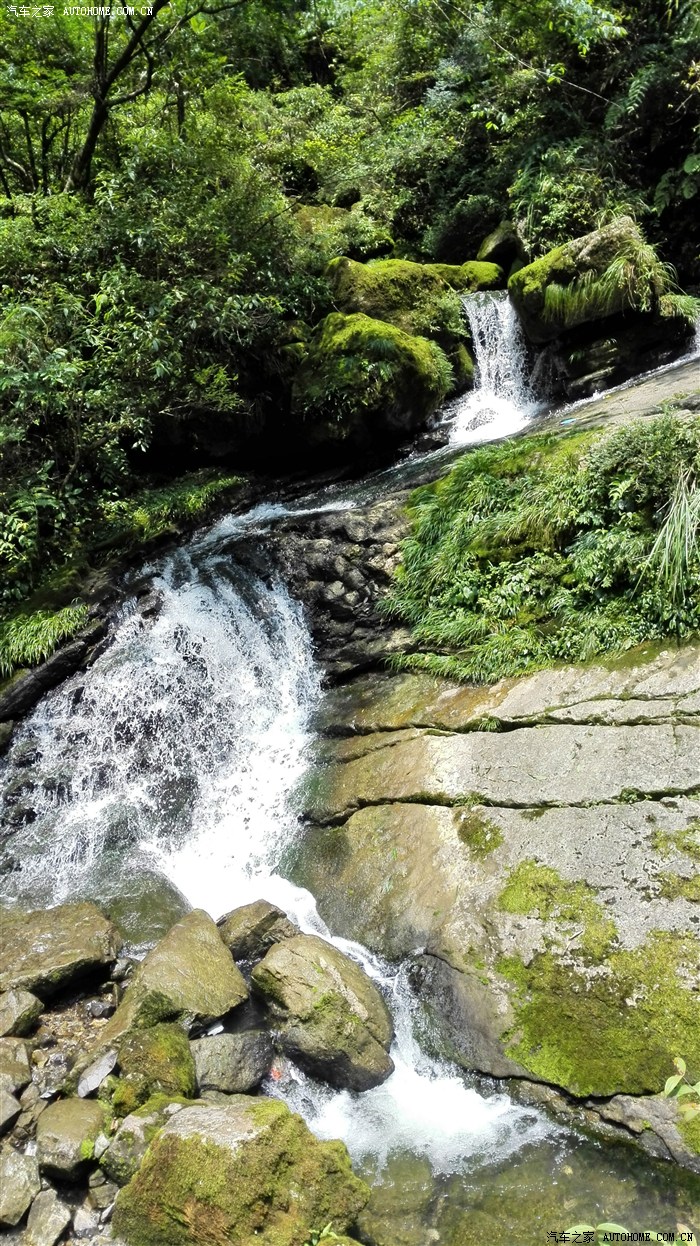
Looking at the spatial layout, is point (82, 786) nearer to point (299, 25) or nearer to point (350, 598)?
point (350, 598)

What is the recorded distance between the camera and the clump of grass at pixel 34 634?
8.35 m

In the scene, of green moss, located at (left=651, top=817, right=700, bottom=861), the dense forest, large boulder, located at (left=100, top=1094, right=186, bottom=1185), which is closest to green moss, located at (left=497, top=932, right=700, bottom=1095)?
green moss, located at (left=651, top=817, right=700, bottom=861)

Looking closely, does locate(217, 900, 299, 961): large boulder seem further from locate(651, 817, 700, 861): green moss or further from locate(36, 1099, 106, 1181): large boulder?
locate(651, 817, 700, 861): green moss

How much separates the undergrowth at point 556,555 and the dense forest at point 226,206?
13.8ft

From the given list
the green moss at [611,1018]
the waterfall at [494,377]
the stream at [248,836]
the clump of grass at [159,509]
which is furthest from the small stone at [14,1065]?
the waterfall at [494,377]

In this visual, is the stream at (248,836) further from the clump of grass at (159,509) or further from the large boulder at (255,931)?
the clump of grass at (159,509)

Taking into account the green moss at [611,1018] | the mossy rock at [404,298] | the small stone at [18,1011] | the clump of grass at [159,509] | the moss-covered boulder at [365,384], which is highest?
the mossy rock at [404,298]

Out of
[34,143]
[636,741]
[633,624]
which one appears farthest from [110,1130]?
[34,143]

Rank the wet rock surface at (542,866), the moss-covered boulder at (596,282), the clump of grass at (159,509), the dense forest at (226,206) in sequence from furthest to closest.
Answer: the moss-covered boulder at (596,282), the clump of grass at (159,509), the dense forest at (226,206), the wet rock surface at (542,866)

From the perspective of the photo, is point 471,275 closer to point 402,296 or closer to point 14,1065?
point 402,296

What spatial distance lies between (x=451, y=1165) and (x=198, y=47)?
16060mm

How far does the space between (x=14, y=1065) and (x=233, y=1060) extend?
1.49 m

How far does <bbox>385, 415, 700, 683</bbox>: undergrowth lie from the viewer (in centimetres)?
616

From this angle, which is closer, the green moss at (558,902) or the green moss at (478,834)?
the green moss at (558,902)
